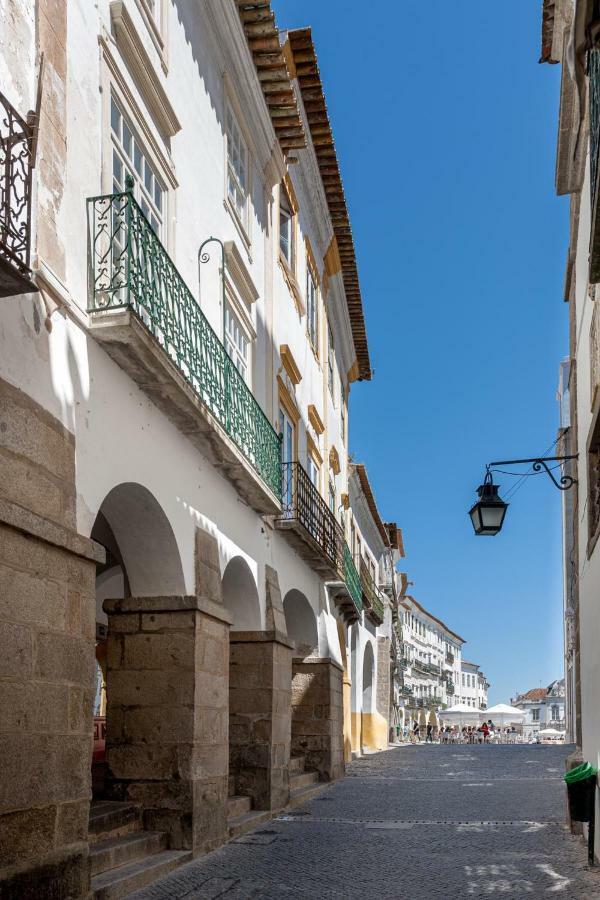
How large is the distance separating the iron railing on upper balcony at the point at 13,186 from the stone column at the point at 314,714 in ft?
39.4

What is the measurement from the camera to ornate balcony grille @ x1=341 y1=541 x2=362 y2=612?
20.2m

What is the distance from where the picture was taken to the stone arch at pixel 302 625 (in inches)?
677

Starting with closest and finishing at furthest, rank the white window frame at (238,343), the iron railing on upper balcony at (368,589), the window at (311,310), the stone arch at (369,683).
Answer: the white window frame at (238,343)
the window at (311,310)
the iron railing on upper balcony at (368,589)
the stone arch at (369,683)

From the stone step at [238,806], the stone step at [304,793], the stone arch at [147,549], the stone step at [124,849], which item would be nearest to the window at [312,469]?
the stone step at [304,793]

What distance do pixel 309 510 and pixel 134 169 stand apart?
8.05 meters

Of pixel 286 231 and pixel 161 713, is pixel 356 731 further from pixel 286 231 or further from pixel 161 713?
pixel 161 713

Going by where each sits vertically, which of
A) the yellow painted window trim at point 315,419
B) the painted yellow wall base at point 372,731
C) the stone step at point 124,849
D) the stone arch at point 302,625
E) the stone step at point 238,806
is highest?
the yellow painted window trim at point 315,419

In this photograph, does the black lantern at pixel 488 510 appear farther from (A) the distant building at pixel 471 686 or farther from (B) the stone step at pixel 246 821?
(A) the distant building at pixel 471 686

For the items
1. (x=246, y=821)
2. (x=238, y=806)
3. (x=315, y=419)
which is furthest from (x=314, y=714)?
(x=246, y=821)

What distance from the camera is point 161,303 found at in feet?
28.1

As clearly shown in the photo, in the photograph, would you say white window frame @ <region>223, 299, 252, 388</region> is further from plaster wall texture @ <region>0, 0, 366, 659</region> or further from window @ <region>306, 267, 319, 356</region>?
window @ <region>306, 267, 319, 356</region>

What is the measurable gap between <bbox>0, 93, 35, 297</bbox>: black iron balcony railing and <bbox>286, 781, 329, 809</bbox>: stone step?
9.51m

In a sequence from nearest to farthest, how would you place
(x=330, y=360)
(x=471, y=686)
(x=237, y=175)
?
1. (x=237, y=175)
2. (x=330, y=360)
3. (x=471, y=686)

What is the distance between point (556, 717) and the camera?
4739 inches
